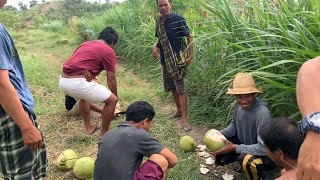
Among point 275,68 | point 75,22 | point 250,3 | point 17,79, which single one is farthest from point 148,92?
point 75,22

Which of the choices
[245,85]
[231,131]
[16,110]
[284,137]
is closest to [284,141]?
[284,137]

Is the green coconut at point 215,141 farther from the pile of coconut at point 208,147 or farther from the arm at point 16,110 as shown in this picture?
the arm at point 16,110

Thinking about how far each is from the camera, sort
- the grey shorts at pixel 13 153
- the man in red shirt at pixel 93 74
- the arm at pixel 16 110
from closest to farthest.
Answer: the arm at pixel 16 110 → the grey shorts at pixel 13 153 → the man in red shirt at pixel 93 74

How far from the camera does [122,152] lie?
7.72 feet

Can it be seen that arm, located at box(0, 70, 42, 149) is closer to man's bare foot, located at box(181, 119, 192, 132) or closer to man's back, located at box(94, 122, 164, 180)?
man's back, located at box(94, 122, 164, 180)

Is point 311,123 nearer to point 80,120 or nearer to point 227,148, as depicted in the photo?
point 227,148

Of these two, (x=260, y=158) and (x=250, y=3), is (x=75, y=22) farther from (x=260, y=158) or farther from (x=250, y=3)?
(x=260, y=158)

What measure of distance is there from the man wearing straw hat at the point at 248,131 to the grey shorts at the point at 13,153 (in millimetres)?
1487

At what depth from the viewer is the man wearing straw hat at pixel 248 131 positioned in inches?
100

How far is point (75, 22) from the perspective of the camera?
1334 centimetres

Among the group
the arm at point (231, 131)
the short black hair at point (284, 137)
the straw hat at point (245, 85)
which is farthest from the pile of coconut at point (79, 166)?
the short black hair at point (284, 137)

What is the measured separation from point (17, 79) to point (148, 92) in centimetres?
380

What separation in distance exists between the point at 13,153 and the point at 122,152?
691 millimetres

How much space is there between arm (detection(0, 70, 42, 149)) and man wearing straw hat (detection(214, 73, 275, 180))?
1.49 metres
